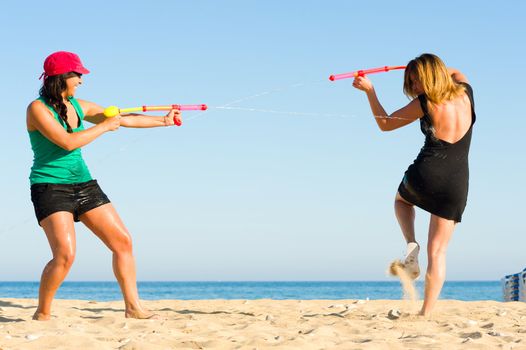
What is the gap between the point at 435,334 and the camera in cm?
464

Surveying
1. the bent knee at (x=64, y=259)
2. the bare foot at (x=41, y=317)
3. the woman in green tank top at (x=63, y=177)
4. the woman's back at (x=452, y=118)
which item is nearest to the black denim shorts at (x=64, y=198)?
the woman in green tank top at (x=63, y=177)

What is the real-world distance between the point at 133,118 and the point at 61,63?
66 centimetres

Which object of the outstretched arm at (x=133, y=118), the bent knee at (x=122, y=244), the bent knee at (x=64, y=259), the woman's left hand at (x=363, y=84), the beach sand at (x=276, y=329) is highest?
the woman's left hand at (x=363, y=84)

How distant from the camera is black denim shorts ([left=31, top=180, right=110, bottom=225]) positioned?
5.12 m

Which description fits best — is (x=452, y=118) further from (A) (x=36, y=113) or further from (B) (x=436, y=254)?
(A) (x=36, y=113)

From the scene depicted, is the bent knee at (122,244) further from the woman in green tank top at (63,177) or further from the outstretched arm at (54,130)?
the outstretched arm at (54,130)

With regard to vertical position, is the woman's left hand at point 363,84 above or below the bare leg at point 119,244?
above

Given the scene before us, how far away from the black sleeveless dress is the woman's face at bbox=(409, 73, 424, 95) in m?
0.20

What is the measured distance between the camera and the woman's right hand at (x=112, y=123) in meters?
5.26

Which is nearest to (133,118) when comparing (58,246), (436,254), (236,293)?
(58,246)

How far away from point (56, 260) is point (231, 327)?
1.25 meters

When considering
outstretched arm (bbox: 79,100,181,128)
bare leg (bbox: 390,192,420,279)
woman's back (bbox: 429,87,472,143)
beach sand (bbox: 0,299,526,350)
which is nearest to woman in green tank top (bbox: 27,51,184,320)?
outstretched arm (bbox: 79,100,181,128)

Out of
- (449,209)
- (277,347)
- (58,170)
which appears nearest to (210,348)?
(277,347)

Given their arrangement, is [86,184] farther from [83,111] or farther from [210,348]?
[210,348]
